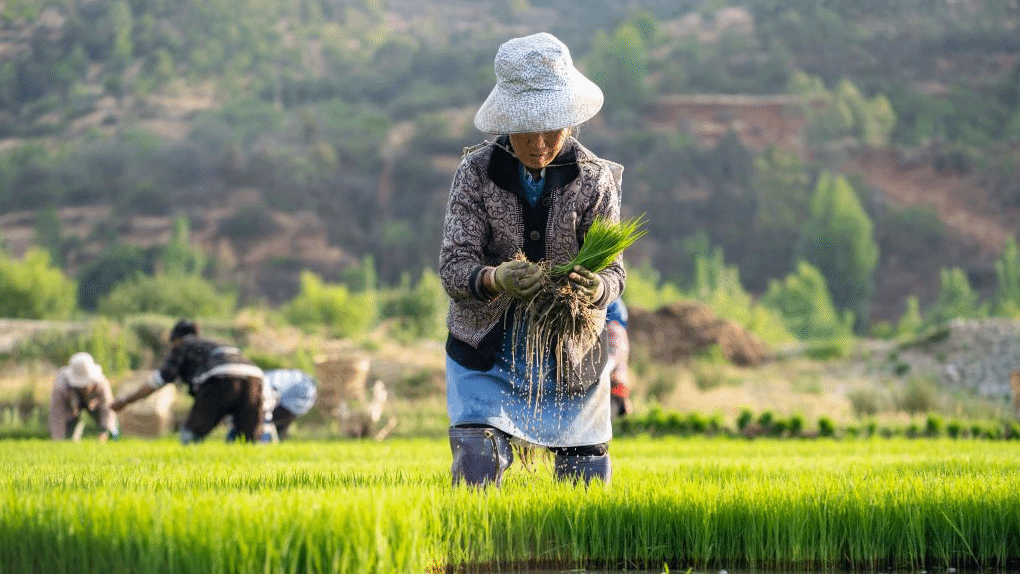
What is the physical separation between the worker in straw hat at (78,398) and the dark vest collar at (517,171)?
352 inches

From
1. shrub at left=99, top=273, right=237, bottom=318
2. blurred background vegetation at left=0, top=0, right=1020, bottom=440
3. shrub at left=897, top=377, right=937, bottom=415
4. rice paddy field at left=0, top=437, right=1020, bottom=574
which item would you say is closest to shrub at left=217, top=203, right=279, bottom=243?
blurred background vegetation at left=0, top=0, right=1020, bottom=440

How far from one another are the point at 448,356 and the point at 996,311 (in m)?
A: 43.3

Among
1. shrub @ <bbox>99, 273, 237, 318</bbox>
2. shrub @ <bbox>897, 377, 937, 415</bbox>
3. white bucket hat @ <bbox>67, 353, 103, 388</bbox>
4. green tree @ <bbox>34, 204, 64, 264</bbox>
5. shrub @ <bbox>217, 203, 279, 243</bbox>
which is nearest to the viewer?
white bucket hat @ <bbox>67, 353, 103, 388</bbox>

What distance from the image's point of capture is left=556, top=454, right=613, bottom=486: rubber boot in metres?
5.35

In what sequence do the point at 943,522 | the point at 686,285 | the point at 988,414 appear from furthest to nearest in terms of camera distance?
the point at 686,285
the point at 988,414
the point at 943,522

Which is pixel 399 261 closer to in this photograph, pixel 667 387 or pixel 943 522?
pixel 667 387

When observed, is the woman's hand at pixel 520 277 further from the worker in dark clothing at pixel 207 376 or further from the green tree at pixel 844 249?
the green tree at pixel 844 249

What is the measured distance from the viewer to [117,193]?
7419 centimetres

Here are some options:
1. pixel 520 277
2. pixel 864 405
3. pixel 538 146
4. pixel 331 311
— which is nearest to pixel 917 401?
Answer: pixel 864 405

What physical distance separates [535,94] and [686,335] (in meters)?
22.3

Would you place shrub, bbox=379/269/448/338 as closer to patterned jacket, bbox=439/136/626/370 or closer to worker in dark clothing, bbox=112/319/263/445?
worker in dark clothing, bbox=112/319/263/445

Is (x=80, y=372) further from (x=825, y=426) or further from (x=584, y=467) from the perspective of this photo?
(x=584, y=467)

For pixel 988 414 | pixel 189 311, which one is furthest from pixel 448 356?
pixel 189 311

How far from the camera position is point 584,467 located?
5.36 m
